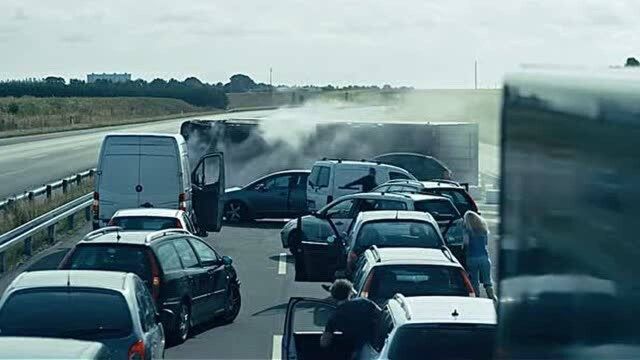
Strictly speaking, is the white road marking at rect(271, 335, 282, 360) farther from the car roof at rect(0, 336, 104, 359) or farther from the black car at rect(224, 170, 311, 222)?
the black car at rect(224, 170, 311, 222)

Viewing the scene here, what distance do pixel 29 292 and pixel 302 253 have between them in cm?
738

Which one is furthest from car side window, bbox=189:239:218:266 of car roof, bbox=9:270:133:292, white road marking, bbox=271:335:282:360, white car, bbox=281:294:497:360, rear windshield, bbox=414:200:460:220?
white car, bbox=281:294:497:360

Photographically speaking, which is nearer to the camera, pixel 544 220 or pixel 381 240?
pixel 544 220

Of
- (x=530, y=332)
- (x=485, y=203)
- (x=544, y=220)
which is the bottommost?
(x=485, y=203)

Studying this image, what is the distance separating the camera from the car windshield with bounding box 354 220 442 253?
59.8 ft

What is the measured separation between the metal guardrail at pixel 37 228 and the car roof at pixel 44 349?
11992 mm

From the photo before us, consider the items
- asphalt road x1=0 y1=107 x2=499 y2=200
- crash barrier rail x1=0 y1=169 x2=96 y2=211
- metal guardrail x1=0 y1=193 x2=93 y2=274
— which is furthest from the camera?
asphalt road x1=0 y1=107 x2=499 y2=200

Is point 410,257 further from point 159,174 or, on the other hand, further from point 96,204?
point 96,204

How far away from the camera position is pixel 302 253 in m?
18.7

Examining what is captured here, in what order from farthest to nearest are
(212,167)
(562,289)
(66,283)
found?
(212,167)
(66,283)
(562,289)

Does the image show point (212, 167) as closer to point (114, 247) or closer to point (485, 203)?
point (485, 203)

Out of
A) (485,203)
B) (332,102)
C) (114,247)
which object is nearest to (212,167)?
(485,203)

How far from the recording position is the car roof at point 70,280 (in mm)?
11812

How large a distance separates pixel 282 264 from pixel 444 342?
47.4 feet
